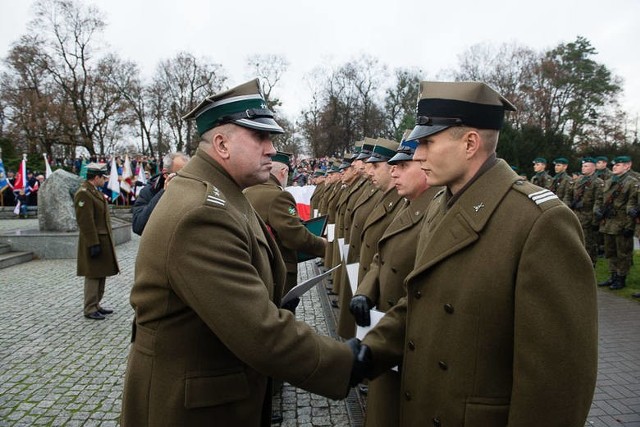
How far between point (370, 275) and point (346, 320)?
194 centimetres

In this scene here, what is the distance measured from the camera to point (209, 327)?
6.01 feet

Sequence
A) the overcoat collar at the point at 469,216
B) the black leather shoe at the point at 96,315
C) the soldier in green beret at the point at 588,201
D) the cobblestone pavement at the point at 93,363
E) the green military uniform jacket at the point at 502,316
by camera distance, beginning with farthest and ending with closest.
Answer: the soldier in green beret at the point at 588,201 → the black leather shoe at the point at 96,315 → the cobblestone pavement at the point at 93,363 → the overcoat collar at the point at 469,216 → the green military uniform jacket at the point at 502,316

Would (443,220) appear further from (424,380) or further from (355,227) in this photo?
(355,227)

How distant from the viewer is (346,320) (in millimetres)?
5098

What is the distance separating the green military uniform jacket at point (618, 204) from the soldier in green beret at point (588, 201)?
807 mm

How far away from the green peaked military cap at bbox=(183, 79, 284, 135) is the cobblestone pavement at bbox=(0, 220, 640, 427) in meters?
2.84

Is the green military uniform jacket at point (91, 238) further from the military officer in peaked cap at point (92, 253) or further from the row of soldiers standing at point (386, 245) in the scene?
the row of soldiers standing at point (386, 245)

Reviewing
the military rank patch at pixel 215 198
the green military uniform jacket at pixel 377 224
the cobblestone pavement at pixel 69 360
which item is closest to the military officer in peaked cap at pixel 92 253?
the cobblestone pavement at pixel 69 360

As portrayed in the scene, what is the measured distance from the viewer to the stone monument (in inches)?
511

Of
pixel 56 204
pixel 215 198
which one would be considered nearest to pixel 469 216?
pixel 215 198

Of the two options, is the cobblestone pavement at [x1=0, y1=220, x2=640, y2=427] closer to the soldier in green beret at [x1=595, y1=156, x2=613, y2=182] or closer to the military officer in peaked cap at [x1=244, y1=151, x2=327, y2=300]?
the military officer in peaked cap at [x1=244, y1=151, x2=327, y2=300]

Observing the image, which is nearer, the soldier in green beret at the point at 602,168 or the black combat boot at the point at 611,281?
the black combat boot at the point at 611,281

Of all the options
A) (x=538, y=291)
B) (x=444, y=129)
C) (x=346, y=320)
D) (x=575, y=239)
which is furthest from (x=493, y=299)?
(x=346, y=320)

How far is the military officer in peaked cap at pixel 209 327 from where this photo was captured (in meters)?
1.77
